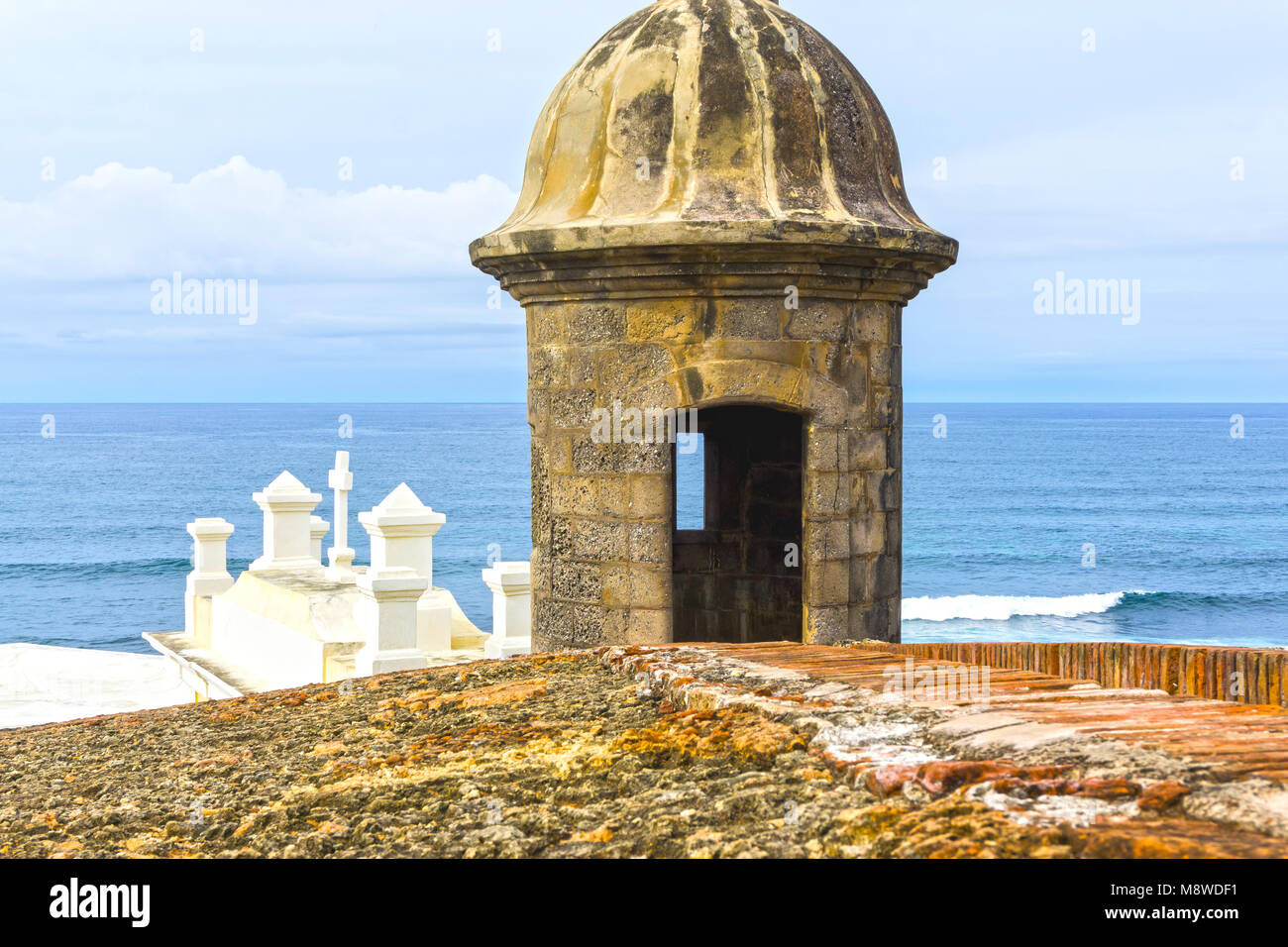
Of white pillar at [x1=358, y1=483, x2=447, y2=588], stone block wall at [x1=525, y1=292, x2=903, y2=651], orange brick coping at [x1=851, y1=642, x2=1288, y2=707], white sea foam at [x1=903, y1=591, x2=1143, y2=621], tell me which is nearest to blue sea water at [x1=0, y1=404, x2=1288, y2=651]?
white sea foam at [x1=903, y1=591, x2=1143, y2=621]

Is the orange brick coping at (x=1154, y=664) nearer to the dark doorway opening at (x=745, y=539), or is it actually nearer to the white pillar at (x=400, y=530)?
the dark doorway opening at (x=745, y=539)

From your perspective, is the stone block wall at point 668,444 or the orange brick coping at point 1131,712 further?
the stone block wall at point 668,444

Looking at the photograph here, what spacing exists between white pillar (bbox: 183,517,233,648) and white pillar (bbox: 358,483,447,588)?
330cm

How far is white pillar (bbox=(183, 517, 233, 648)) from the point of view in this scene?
12.7 meters

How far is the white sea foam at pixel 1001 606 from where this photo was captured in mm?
36031

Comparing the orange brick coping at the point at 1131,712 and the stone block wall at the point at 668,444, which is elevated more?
the stone block wall at the point at 668,444

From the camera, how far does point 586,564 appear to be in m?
6.67

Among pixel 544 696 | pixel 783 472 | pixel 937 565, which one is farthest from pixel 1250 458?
pixel 544 696

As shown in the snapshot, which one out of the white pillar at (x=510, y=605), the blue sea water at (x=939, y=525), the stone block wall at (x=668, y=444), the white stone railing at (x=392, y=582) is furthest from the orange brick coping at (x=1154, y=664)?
the blue sea water at (x=939, y=525)

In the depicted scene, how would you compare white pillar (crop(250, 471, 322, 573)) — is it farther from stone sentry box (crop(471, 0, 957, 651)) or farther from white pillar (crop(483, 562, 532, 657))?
stone sentry box (crop(471, 0, 957, 651))

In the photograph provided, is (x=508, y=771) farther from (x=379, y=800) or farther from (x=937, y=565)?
(x=937, y=565)

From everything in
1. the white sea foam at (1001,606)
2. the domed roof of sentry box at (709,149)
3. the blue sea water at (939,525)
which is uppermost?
the domed roof of sentry box at (709,149)

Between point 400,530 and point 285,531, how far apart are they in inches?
118

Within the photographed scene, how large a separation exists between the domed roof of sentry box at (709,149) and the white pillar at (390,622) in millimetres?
3081
